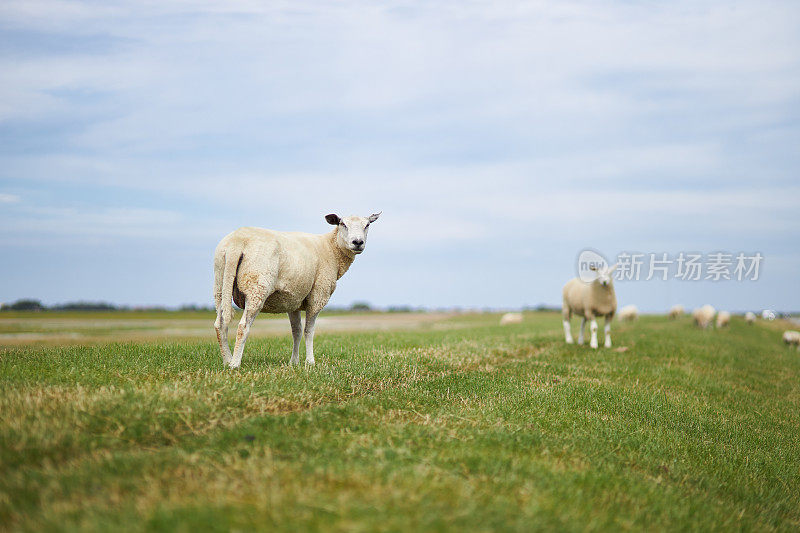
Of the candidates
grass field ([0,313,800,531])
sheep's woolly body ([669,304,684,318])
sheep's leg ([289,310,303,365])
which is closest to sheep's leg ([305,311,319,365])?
sheep's leg ([289,310,303,365])

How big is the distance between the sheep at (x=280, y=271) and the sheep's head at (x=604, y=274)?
449 inches

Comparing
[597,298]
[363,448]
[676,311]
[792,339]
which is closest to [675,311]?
[676,311]

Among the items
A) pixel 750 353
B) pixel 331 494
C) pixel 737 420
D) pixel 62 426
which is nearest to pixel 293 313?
pixel 62 426

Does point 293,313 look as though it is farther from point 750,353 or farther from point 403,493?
point 750,353

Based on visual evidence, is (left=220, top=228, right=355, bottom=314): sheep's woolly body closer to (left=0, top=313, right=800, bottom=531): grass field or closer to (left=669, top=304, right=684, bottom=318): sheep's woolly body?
(left=0, top=313, right=800, bottom=531): grass field

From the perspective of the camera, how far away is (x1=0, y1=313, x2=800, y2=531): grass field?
16.6 ft

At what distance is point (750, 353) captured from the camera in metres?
25.3

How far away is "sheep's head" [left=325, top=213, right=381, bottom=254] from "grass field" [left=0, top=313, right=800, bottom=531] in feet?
8.11

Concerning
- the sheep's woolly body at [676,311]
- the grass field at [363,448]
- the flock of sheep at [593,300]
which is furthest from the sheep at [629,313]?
the grass field at [363,448]

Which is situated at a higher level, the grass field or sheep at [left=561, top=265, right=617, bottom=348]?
sheep at [left=561, top=265, right=617, bottom=348]

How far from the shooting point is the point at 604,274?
20.3 m

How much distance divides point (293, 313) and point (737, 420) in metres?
10.3

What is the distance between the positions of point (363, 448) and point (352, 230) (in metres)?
5.46

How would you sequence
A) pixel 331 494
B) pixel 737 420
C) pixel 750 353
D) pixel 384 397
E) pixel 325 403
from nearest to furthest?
1. pixel 331 494
2. pixel 325 403
3. pixel 384 397
4. pixel 737 420
5. pixel 750 353
